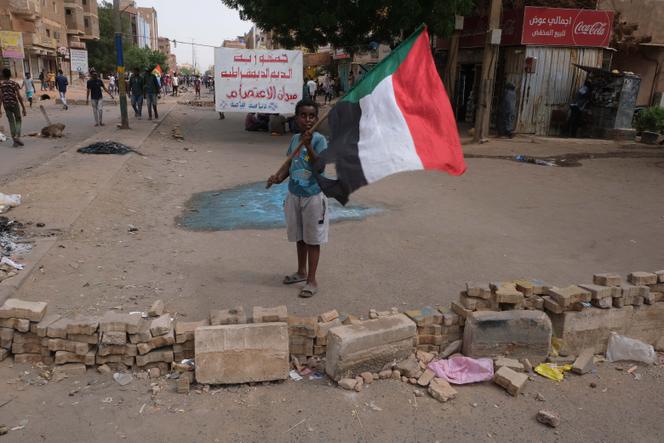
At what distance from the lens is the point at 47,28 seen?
46.5 meters

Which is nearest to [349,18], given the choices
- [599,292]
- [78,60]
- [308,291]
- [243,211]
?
[243,211]

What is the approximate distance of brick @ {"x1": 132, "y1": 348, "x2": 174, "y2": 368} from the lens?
3.36m

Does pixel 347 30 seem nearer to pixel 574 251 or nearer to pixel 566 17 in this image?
pixel 566 17

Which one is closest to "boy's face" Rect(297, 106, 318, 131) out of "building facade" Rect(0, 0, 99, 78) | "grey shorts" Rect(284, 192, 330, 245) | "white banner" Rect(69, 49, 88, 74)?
"grey shorts" Rect(284, 192, 330, 245)

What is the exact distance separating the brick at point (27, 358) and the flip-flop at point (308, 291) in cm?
198

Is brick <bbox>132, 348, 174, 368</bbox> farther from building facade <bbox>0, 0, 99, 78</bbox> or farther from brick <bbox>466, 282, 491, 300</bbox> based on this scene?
building facade <bbox>0, 0, 99, 78</bbox>

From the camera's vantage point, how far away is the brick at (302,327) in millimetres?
3473

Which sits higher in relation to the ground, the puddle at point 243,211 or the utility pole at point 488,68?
the utility pole at point 488,68

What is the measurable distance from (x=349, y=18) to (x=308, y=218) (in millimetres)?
11659

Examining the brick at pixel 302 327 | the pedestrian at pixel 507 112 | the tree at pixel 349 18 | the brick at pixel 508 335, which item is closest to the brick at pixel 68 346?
the brick at pixel 302 327

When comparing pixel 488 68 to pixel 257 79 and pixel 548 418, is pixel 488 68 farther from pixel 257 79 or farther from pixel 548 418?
pixel 548 418

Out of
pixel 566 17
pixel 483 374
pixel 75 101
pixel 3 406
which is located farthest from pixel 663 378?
pixel 75 101

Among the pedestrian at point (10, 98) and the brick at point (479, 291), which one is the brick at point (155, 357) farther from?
the pedestrian at point (10, 98)

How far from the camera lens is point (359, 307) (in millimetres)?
4301
